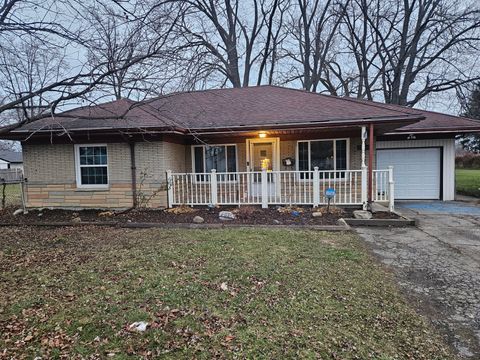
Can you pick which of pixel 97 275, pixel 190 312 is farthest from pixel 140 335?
pixel 97 275

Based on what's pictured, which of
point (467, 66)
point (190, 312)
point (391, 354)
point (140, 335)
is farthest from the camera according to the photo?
point (467, 66)

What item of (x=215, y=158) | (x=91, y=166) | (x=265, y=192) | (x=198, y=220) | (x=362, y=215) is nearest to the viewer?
→ (x=198, y=220)

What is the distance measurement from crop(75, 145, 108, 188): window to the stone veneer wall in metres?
0.17

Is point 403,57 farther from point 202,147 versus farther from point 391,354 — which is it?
point 391,354

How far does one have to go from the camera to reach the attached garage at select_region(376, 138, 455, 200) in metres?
11.4

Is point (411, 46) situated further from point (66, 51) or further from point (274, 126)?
point (66, 51)

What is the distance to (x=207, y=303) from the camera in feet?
10.4

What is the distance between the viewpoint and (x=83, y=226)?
287 inches

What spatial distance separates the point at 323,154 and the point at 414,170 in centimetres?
434

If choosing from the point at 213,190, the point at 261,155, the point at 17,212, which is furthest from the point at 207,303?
the point at 17,212


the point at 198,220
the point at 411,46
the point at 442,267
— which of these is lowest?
the point at 442,267

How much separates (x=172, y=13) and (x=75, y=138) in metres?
5.11

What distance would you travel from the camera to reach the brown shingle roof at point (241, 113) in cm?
841

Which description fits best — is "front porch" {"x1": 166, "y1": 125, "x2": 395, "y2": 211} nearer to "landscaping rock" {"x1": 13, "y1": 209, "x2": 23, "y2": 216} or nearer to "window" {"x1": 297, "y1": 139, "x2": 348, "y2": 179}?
"window" {"x1": 297, "y1": 139, "x2": 348, "y2": 179}
